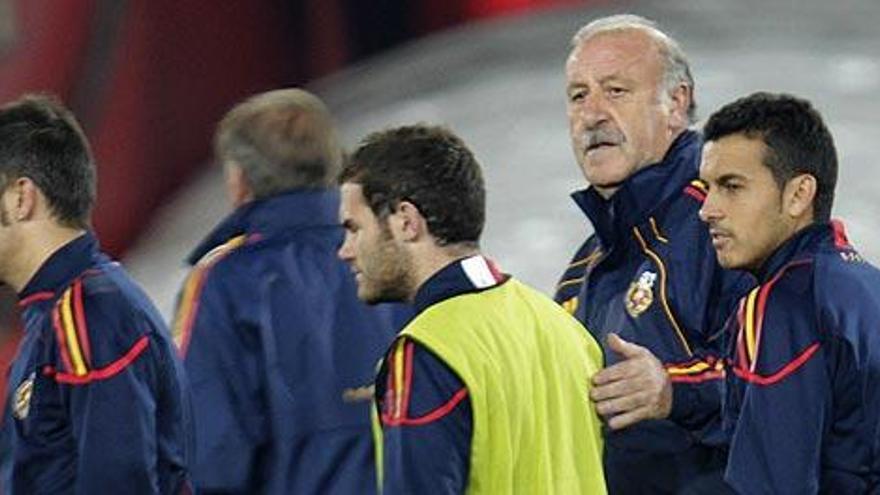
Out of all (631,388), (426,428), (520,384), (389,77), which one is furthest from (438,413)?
(389,77)

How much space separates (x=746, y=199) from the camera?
11.2 feet

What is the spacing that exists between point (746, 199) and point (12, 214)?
3.43 feet

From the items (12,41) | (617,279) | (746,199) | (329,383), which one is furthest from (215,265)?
(12,41)

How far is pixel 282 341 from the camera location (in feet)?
14.1

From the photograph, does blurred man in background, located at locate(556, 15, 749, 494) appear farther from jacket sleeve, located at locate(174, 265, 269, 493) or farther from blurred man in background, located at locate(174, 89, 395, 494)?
jacket sleeve, located at locate(174, 265, 269, 493)

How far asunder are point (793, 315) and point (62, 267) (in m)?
1.03

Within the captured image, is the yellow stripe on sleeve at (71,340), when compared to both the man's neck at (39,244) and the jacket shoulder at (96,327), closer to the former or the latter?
the jacket shoulder at (96,327)

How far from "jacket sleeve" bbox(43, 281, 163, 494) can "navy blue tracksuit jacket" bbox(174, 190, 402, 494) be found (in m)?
0.87

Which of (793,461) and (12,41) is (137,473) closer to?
(793,461)

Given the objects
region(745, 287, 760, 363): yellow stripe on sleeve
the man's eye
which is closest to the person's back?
region(745, 287, 760, 363): yellow stripe on sleeve

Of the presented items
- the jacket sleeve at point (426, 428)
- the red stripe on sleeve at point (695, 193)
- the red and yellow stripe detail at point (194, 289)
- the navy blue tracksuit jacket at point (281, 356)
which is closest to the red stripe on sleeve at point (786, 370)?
the jacket sleeve at point (426, 428)

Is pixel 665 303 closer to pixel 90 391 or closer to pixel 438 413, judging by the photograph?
pixel 438 413

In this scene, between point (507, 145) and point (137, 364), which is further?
point (507, 145)

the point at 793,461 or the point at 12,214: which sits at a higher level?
the point at 12,214
